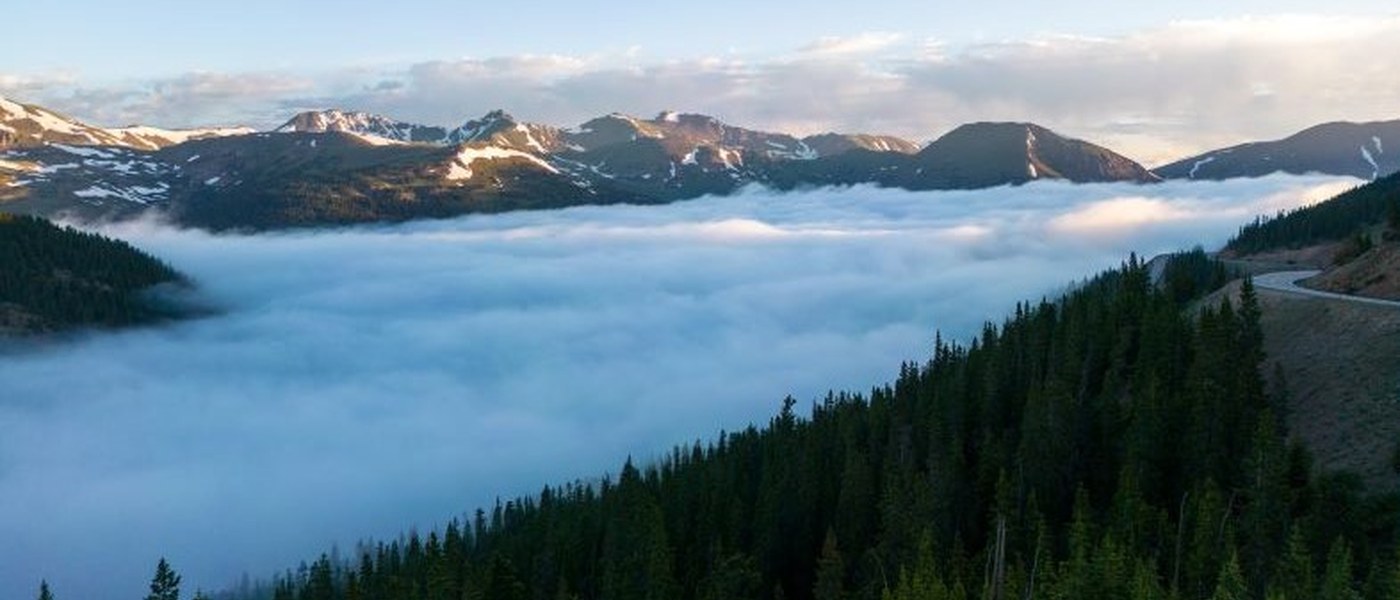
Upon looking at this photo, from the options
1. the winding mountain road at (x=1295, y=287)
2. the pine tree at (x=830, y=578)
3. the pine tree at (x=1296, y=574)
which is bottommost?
the pine tree at (x=830, y=578)

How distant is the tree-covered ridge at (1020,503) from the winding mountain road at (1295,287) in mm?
14134

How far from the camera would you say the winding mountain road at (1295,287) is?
389ft

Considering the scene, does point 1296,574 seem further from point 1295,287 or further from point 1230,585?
point 1295,287

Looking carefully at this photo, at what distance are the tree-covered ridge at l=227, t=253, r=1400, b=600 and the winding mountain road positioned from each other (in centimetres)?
1413

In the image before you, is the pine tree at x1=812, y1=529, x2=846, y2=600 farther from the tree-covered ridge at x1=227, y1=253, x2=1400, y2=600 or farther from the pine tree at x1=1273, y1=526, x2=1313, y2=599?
the pine tree at x1=1273, y1=526, x2=1313, y2=599

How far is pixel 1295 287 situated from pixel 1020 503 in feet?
226

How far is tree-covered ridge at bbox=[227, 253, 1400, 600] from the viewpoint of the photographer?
74.9 meters

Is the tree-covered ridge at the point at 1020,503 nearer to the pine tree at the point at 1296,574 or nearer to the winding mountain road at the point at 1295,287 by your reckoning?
the pine tree at the point at 1296,574

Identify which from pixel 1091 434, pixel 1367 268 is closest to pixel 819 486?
pixel 1091 434

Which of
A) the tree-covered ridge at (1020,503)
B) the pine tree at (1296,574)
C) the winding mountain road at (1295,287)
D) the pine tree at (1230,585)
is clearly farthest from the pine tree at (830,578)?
the winding mountain road at (1295,287)

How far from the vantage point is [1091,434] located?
4624 inches

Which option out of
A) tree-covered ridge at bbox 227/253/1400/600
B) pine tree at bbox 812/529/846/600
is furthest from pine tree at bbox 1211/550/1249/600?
pine tree at bbox 812/529/846/600

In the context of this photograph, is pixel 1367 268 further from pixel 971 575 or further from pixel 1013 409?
pixel 971 575

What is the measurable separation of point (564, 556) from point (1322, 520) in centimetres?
9231
